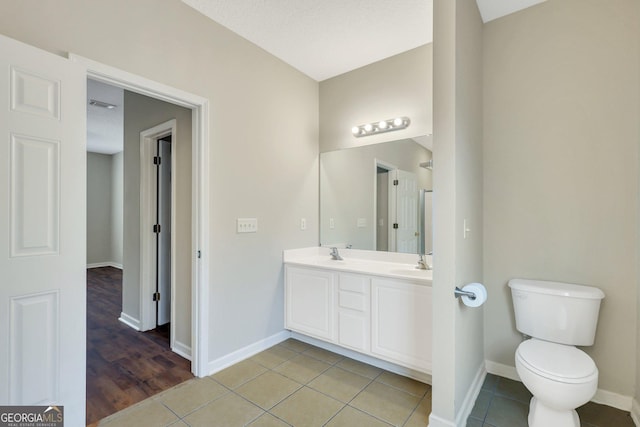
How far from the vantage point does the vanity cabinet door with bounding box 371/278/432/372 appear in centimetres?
200

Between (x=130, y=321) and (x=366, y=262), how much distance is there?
2596mm

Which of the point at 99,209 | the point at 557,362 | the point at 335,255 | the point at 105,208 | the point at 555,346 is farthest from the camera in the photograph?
the point at 105,208

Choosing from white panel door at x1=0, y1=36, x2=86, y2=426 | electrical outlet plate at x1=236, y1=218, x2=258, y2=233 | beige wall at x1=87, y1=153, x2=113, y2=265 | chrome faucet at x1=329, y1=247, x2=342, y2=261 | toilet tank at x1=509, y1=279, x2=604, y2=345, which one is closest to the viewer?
white panel door at x1=0, y1=36, x2=86, y2=426

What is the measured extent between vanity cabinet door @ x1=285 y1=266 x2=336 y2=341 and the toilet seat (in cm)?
133

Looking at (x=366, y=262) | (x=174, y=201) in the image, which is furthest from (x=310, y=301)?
(x=174, y=201)

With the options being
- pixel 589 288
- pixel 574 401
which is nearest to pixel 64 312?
pixel 574 401

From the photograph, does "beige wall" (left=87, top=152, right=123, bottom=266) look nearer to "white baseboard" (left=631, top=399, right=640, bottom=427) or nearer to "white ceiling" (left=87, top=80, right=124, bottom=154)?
"white ceiling" (left=87, top=80, right=124, bottom=154)

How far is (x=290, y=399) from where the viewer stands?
1.93m

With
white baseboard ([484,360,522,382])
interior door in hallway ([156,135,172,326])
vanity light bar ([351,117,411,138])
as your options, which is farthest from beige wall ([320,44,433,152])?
white baseboard ([484,360,522,382])

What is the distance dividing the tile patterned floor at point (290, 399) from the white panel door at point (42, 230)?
522 mm

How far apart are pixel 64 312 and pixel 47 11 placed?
146 centimetres

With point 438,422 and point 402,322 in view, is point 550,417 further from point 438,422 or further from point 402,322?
point 402,322

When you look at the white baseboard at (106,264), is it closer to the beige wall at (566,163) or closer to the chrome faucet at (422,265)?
the chrome faucet at (422,265)

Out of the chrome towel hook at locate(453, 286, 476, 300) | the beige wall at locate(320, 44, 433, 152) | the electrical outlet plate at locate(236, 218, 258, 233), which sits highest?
the beige wall at locate(320, 44, 433, 152)
